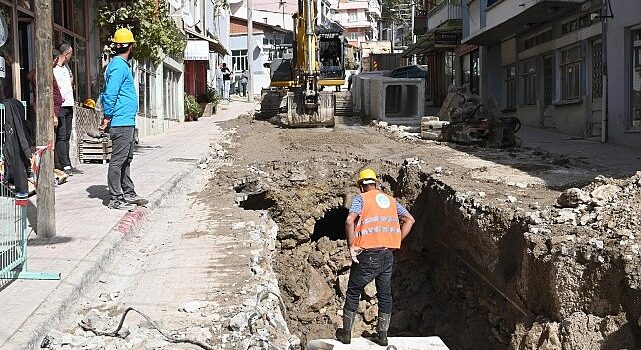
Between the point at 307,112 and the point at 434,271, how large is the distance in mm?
12005

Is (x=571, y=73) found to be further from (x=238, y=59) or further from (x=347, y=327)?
(x=238, y=59)

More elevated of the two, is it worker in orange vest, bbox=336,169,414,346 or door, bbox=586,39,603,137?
door, bbox=586,39,603,137

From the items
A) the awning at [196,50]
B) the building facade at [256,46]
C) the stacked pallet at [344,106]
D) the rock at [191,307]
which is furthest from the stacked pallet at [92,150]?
the building facade at [256,46]

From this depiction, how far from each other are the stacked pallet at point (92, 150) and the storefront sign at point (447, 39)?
20317 mm

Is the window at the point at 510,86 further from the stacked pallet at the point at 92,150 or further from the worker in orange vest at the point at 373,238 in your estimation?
the worker in orange vest at the point at 373,238

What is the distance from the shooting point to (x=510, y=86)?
2625 centimetres

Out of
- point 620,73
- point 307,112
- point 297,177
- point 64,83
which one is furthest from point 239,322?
point 307,112

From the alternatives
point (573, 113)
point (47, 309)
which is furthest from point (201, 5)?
point (47, 309)

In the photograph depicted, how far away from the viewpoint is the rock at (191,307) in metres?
5.61

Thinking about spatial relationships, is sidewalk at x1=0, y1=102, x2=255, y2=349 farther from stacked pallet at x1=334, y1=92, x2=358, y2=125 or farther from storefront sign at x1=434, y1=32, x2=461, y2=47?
storefront sign at x1=434, y1=32, x2=461, y2=47

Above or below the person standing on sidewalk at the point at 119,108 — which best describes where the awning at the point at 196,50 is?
above

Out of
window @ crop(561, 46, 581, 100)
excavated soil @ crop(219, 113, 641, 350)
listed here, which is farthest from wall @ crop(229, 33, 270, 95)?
excavated soil @ crop(219, 113, 641, 350)

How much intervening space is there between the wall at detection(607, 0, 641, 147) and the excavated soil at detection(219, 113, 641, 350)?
96.8 inches

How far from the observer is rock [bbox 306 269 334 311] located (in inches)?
432
